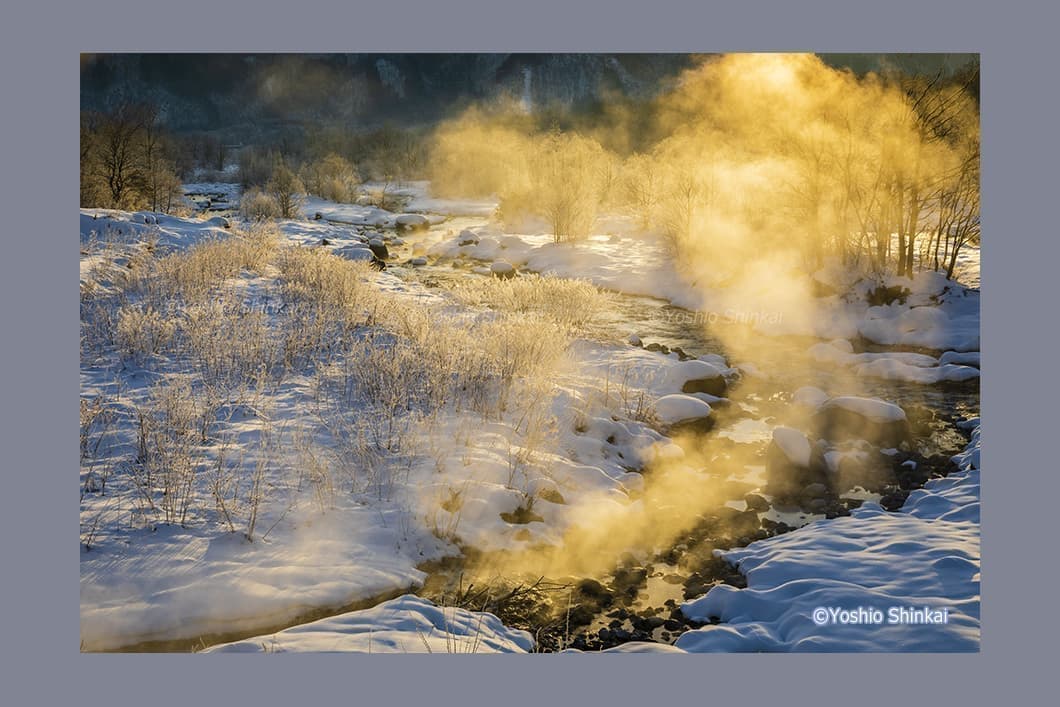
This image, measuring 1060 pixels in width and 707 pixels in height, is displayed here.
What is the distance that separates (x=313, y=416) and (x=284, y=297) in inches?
102

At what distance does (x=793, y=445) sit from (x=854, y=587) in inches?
82.2

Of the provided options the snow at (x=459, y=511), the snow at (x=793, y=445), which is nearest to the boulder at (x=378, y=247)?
the snow at (x=459, y=511)

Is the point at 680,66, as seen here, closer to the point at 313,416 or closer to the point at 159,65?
the point at 159,65

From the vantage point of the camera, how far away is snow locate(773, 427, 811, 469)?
19.1 feet

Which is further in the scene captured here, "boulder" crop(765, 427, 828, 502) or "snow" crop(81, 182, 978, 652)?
"boulder" crop(765, 427, 828, 502)

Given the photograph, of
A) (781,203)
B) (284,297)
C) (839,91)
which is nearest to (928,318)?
(781,203)

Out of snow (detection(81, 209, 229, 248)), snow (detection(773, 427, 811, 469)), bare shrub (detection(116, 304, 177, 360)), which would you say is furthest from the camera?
snow (detection(773, 427, 811, 469))

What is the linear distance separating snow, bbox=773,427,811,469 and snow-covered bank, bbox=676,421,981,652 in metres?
0.99

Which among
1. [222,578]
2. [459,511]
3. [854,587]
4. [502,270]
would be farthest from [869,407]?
[222,578]

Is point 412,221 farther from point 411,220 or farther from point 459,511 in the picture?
point 459,511

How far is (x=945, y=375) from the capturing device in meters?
6.74

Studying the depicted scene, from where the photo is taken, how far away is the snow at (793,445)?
19.1 ft

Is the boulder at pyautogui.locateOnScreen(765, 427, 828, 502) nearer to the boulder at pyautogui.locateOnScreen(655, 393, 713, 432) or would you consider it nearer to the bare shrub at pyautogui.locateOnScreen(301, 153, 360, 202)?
the boulder at pyautogui.locateOnScreen(655, 393, 713, 432)

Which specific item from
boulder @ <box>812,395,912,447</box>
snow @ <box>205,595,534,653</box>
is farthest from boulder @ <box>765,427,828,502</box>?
snow @ <box>205,595,534,653</box>
